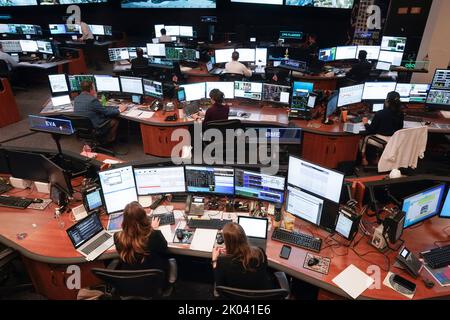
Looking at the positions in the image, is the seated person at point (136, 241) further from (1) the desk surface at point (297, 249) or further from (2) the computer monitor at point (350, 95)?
(2) the computer monitor at point (350, 95)

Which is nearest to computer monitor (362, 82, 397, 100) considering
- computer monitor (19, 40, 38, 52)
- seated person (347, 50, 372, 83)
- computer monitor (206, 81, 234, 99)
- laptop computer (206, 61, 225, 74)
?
seated person (347, 50, 372, 83)

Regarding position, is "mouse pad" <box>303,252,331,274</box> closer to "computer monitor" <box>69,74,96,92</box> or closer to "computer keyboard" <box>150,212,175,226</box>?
"computer keyboard" <box>150,212,175,226</box>

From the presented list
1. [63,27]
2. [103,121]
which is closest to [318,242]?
[103,121]

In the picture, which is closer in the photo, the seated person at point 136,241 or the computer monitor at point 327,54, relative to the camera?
the seated person at point 136,241

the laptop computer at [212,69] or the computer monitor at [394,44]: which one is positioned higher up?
the computer monitor at [394,44]

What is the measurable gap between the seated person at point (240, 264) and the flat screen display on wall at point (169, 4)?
10463 mm

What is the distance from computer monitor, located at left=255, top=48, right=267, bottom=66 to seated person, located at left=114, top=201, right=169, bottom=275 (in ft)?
19.7

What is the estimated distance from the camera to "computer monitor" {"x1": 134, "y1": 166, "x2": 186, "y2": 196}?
330 centimetres

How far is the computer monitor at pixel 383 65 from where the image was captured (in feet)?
24.2

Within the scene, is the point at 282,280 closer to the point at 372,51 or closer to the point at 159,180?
the point at 159,180

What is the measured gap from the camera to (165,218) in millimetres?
3250

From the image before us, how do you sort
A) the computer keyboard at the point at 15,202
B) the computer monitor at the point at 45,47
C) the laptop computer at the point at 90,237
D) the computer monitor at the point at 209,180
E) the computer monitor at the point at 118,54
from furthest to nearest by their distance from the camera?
the computer monitor at the point at 45,47
the computer monitor at the point at 118,54
the computer keyboard at the point at 15,202
the computer monitor at the point at 209,180
the laptop computer at the point at 90,237

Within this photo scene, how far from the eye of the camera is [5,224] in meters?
3.24

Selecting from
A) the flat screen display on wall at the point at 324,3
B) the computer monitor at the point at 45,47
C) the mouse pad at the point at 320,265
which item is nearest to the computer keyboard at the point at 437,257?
the mouse pad at the point at 320,265
